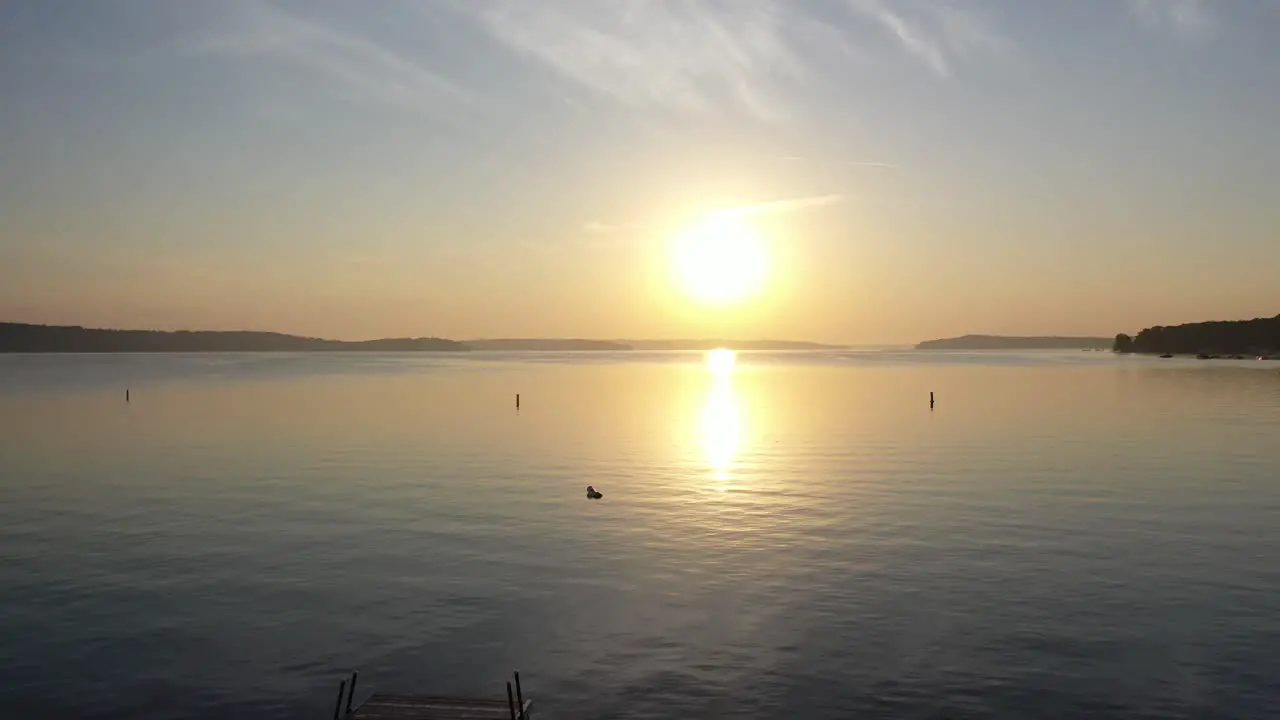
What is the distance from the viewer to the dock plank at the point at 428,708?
19372 millimetres

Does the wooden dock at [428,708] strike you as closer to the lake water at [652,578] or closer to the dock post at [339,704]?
the dock post at [339,704]

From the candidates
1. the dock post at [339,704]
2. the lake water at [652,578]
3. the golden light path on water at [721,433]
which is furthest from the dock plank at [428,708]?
the golden light path on water at [721,433]

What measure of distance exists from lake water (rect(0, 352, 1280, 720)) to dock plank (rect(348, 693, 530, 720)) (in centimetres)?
153

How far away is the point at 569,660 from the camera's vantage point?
947 inches

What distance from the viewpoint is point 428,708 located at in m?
19.8

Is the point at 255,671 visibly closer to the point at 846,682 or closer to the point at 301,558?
the point at 301,558

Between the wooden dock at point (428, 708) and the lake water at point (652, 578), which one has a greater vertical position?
the wooden dock at point (428, 708)

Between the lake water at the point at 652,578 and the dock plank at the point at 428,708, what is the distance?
1533 millimetres

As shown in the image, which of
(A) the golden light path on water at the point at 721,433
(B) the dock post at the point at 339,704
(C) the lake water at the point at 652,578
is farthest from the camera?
(A) the golden light path on water at the point at 721,433

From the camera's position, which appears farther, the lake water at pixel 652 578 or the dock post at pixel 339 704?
the lake water at pixel 652 578

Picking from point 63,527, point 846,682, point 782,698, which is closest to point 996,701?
point 846,682

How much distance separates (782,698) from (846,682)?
192 centimetres

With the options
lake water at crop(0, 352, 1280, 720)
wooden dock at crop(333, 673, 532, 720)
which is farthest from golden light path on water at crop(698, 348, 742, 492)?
wooden dock at crop(333, 673, 532, 720)

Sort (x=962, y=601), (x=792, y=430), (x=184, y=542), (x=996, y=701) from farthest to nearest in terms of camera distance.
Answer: (x=792, y=430)
(x=184, y=542)
(x=962, y=601)
(x=996, y=701)
